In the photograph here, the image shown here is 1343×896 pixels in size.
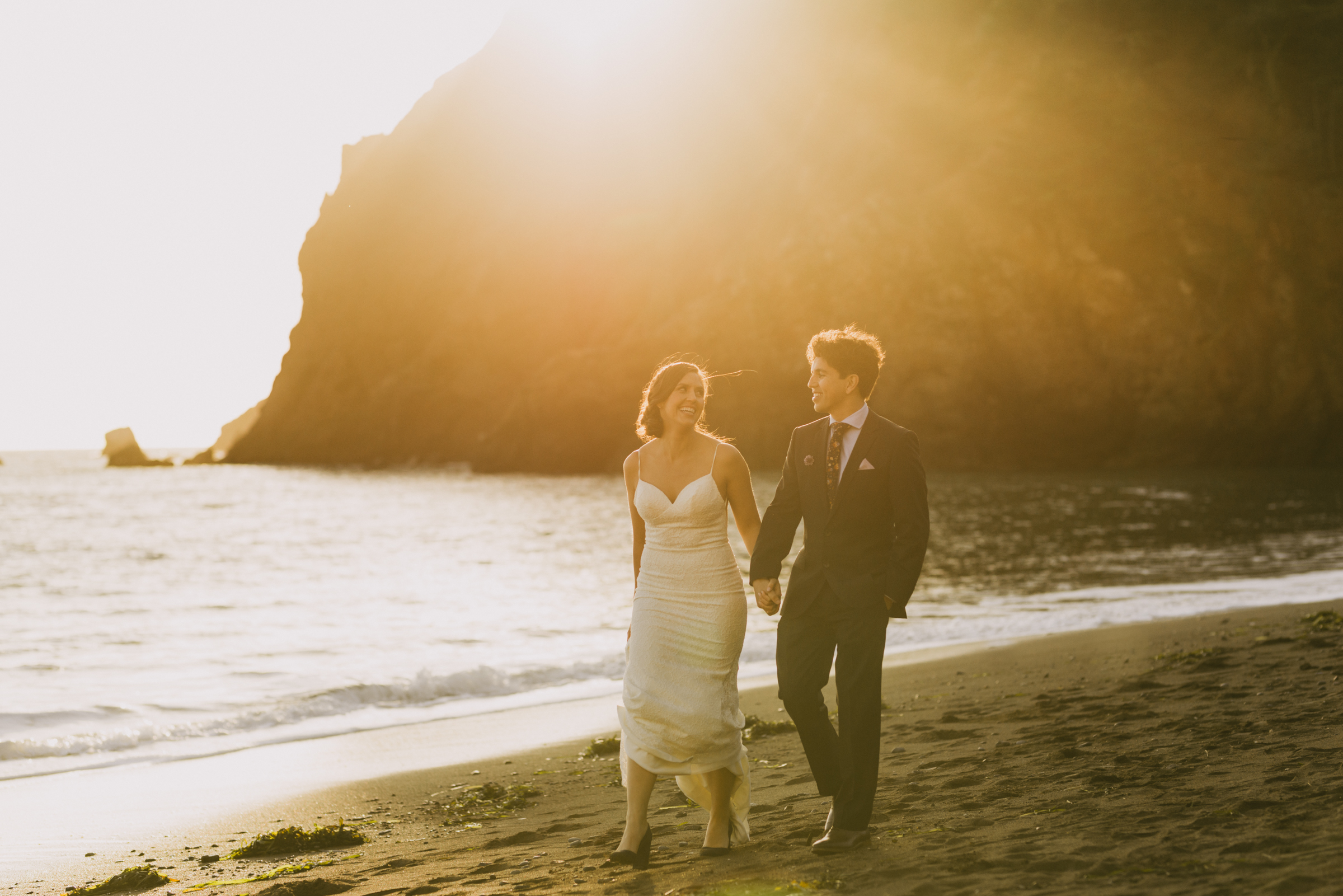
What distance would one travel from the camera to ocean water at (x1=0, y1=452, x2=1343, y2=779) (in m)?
9.51

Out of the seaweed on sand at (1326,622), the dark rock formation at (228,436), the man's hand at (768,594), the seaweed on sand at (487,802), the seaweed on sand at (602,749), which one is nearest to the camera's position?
the man's hand at (768,594)

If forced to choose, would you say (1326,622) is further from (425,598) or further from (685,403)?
(425,598)

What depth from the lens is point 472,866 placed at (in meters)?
4.30

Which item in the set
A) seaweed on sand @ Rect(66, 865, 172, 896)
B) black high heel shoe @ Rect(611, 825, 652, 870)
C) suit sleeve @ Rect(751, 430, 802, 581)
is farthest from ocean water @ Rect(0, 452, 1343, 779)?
suit sleeve @ Rect(751, 430, 802, 581)

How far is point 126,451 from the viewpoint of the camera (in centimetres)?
11031

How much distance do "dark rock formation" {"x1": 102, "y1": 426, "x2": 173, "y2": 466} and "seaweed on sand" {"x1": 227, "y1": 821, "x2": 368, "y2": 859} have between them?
116665 mm

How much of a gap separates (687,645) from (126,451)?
121549 mm

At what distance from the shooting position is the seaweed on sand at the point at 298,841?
4.85m

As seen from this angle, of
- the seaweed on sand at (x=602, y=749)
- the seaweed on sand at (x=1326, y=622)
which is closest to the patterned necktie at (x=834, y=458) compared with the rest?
the seaweed on sand at (x=602, y=749)

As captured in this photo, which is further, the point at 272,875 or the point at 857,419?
the point at 272,875

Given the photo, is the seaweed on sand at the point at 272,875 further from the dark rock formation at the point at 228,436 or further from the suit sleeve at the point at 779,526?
the dark rock formation at the point at 228,436

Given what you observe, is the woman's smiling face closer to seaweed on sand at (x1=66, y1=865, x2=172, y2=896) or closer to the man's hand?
the man's hand

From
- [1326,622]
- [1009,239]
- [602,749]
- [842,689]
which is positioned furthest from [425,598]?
[1009,239]

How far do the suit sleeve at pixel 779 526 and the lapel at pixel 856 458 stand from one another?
197mm
